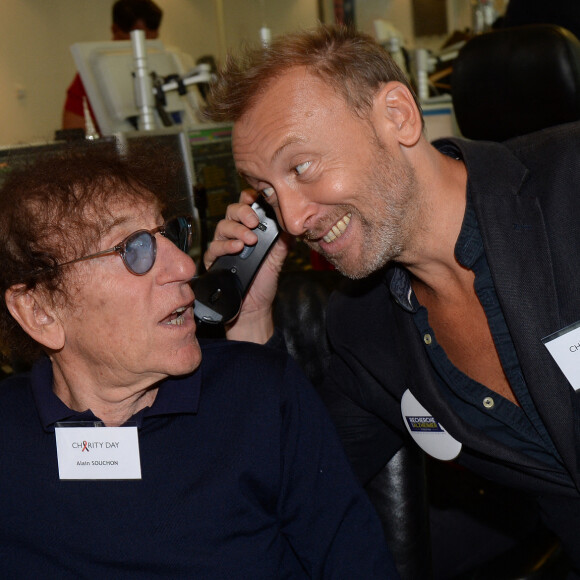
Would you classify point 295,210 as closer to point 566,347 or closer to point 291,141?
point 291,141

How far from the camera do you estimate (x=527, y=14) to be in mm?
2646

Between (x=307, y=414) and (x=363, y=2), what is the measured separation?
911cm

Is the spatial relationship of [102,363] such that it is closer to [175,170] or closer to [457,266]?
[175,170]

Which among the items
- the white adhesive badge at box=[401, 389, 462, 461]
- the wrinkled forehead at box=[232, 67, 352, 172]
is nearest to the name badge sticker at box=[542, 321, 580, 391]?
the white adhesive badge at box=[401, 389, 462, 461]

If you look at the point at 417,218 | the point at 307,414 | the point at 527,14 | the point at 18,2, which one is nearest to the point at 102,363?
the point at 307,414

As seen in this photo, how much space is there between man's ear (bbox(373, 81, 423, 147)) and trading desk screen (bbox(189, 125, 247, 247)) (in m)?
1.26

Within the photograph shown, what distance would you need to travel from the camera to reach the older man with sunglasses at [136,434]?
4.36 feet

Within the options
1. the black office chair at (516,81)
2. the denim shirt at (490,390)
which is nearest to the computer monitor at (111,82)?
the black office chair at (516,81)

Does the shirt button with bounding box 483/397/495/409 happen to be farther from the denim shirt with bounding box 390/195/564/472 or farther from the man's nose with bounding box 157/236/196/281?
the man's nose with bounding box 157/236/196/281

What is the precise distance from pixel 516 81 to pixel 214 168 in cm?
122

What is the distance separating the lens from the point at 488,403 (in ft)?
4.86

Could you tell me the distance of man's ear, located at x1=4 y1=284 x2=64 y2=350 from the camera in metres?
1.36

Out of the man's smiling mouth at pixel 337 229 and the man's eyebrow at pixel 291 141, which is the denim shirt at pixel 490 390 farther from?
the man's eyebrow at pixel 291 141

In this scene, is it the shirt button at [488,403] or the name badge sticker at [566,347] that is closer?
the name badge sticker at [566,347]
